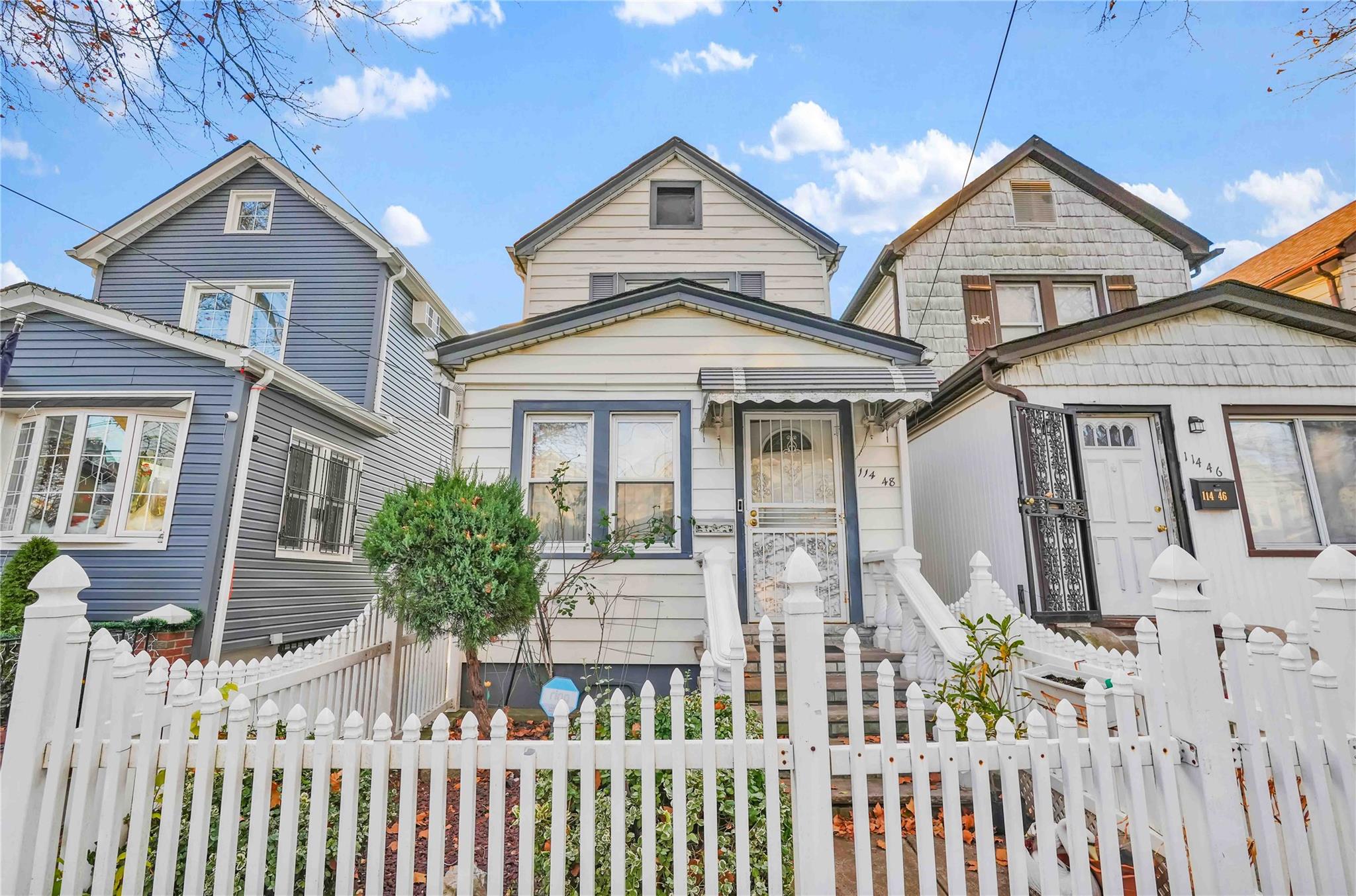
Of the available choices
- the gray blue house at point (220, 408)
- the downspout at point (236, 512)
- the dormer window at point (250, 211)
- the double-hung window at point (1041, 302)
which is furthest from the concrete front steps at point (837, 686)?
the dormer window at point (250, 211)

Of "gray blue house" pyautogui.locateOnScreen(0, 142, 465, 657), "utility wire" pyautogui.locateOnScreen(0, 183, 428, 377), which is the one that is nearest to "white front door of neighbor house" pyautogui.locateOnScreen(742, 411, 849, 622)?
"gray blue house" pyautogui.locateOnScreen(0, 142, 465, 657)

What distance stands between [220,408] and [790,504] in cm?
697

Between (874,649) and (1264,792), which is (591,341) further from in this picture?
(1264,792)

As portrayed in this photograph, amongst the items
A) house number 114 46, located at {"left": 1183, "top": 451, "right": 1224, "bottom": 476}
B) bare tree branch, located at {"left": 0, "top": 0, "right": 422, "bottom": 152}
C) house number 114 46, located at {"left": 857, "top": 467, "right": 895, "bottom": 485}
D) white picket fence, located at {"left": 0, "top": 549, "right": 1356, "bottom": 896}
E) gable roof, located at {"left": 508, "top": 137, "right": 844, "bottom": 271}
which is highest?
gable roof, located at {"left": 508, "top": 137, "right": 844, "bottom": 271}

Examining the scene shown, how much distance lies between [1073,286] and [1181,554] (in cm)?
894

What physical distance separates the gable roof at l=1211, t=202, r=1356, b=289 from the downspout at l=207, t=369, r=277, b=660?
13423 millimetres

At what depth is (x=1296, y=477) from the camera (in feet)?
21.1

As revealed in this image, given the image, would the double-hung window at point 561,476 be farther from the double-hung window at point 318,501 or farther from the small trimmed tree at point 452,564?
the double-hung window at point 318,501

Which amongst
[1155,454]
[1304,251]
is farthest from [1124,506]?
[1304,251]

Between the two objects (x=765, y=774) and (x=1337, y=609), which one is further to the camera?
(x=1337, y=609)

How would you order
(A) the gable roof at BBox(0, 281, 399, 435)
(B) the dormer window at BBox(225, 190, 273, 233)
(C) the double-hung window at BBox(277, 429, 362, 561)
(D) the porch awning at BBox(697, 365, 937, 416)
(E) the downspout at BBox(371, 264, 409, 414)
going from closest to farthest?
(D) the porch awning at BBox(697, 365, 937, 416) → (A) the gable roof at BBox(0, 281, 399, 435) → (C) the double-hung window at BBox(277, 429, 362, 561) → (E) the downspout at BBox(371, 264, 409, 414) → (B) the dormer window at BBox(225, 190, 273, 233)

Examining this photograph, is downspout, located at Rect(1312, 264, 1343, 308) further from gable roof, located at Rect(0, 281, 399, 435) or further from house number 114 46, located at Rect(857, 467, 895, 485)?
gable roof, located at Rect(0, 281, 399, 435)

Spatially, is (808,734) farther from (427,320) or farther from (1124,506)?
(427,320)

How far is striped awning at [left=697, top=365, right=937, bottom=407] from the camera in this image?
17.9 feet
